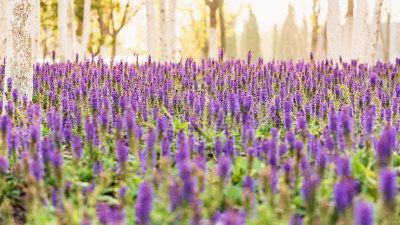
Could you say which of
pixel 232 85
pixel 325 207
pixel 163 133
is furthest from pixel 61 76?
pixel 325 207

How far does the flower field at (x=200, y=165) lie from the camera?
239 centimetres

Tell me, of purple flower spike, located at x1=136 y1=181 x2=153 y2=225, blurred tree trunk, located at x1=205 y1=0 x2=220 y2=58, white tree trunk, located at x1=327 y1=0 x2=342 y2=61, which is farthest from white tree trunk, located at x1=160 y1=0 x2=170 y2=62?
purple flower spike, located at x1=136 y1=181 x2=153 y2=225

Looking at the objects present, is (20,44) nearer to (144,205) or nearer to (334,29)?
(144,205)

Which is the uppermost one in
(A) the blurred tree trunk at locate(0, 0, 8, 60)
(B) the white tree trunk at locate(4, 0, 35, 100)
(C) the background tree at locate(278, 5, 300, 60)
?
(C) the background tree at locate(278, 5, 300, 60)

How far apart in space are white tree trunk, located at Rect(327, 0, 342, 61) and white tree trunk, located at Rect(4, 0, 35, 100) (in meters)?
10.5

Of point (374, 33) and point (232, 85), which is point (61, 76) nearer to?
→ point (232, 85)

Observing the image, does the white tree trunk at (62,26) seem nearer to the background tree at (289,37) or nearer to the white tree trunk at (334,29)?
the white tree trunk at (334,29)

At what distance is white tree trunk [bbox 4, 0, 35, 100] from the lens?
6.07 m

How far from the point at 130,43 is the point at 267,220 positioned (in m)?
44.0

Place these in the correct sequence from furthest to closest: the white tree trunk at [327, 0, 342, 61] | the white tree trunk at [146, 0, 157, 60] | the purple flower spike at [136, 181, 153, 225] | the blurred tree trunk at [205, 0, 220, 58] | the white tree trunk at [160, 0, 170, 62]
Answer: the blurred tree trunk at [205, 0, 220, 58]
the white tree trunk at [327, 0, 342, 61]
the white tree trunk at [146, 0, 157, 60]
the white tree trunk at [160, 0, 170, 62]
the purple flower spike at [136, 181, 153, 225]

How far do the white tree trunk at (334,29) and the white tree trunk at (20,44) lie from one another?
415 inches

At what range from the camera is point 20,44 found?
20.1 ft

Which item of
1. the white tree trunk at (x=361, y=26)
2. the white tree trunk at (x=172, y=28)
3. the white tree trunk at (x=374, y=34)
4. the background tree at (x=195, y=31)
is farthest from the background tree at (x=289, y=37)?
the white tree trunk at (x=172, y=28)

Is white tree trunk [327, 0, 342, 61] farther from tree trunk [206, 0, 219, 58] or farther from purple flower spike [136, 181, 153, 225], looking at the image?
purple flower spike [136, 181, 153, 225]
